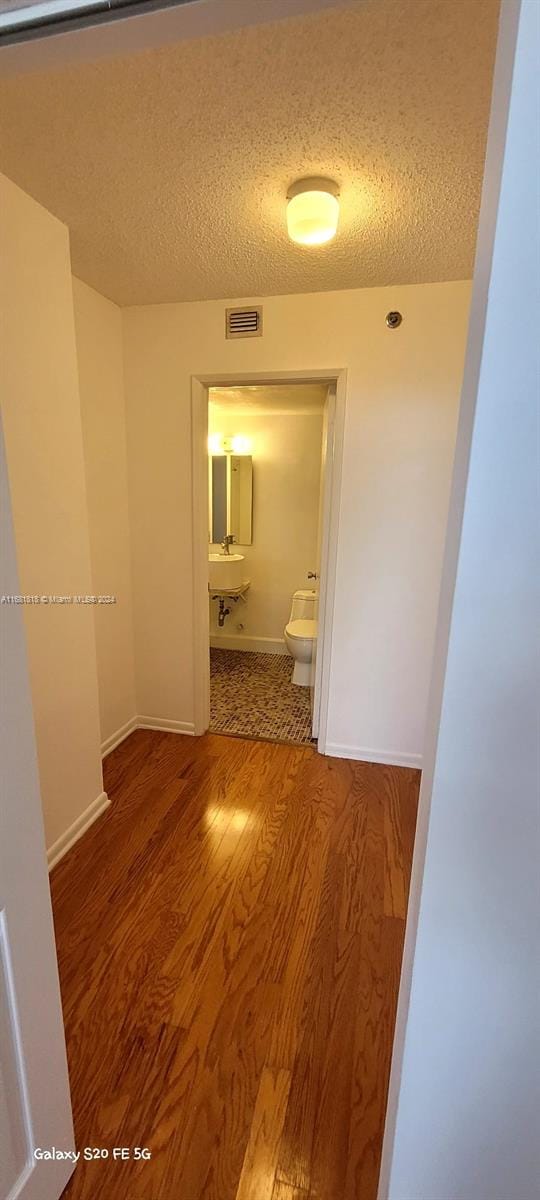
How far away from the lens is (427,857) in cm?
57

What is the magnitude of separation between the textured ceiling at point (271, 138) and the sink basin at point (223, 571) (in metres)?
2.34

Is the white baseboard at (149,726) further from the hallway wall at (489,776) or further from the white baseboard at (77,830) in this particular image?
the hallway wall at (489,776)

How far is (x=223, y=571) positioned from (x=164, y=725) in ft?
5.22

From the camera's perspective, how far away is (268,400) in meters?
3.54

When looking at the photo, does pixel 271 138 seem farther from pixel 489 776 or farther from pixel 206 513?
pixel 489 776

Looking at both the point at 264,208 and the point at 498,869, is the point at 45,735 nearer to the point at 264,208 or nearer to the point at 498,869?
the point at 498,869

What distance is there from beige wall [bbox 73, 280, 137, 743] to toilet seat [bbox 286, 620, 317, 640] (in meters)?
1.19

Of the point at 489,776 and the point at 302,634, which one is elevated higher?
the point at 489,776

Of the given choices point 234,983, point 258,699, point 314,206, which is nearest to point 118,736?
point 258,699

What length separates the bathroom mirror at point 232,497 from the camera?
158 inches

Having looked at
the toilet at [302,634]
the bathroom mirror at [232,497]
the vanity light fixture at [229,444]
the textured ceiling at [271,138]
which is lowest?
the toilet at [302,634]

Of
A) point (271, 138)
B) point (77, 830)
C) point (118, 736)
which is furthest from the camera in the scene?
point (118, 736)

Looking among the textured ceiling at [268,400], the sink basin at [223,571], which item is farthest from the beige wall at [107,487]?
the sink basin at [223,571]

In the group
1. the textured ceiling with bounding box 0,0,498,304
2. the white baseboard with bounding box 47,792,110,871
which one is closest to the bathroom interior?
the white baseboard with bounding box 47,792,110,871
